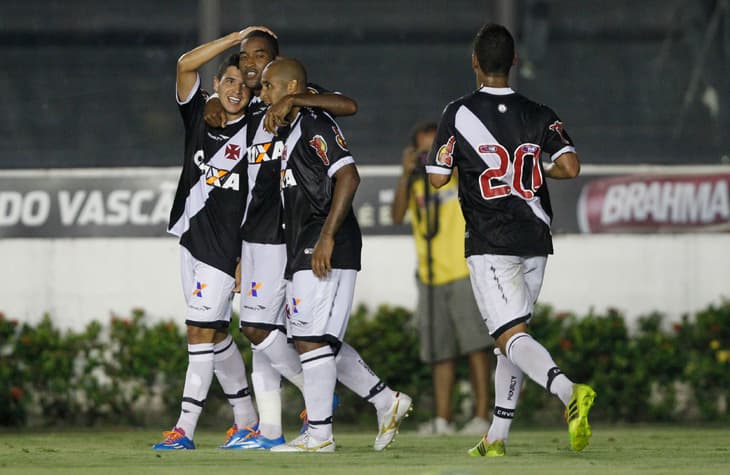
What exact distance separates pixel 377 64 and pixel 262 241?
492 centimetres

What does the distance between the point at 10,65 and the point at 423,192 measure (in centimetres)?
385

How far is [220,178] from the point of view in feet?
27.6

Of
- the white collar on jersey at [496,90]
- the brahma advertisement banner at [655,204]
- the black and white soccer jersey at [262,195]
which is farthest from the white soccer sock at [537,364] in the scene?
the brahma advertisement banner at [655,204]

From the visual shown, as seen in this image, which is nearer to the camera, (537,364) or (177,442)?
(537,364)

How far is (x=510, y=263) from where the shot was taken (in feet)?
25.5

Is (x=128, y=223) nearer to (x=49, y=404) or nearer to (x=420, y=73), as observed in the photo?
(x=49, y=404)

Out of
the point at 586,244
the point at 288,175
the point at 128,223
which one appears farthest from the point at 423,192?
the point at 288,175

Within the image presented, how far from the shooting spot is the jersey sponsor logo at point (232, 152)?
27.6 ft

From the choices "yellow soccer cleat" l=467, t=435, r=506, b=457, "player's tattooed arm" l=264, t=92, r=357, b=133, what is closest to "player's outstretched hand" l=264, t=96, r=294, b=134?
"player's tattooed arm" l=264, t=92, r=357, b=133

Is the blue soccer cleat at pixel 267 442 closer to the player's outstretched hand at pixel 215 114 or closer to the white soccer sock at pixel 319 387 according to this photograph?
the white soccer sock at pixel 319 387

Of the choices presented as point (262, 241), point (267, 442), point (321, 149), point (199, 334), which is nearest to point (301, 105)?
point (321, 149)

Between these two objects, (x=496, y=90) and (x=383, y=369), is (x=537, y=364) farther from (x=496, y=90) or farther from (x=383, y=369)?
(x=383, y=369)

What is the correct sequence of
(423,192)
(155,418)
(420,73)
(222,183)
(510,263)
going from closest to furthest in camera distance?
(510,263) < (222,183) < (423,192) < (155,418) < (420,73)

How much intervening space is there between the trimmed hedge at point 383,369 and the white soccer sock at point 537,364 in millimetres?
4315
